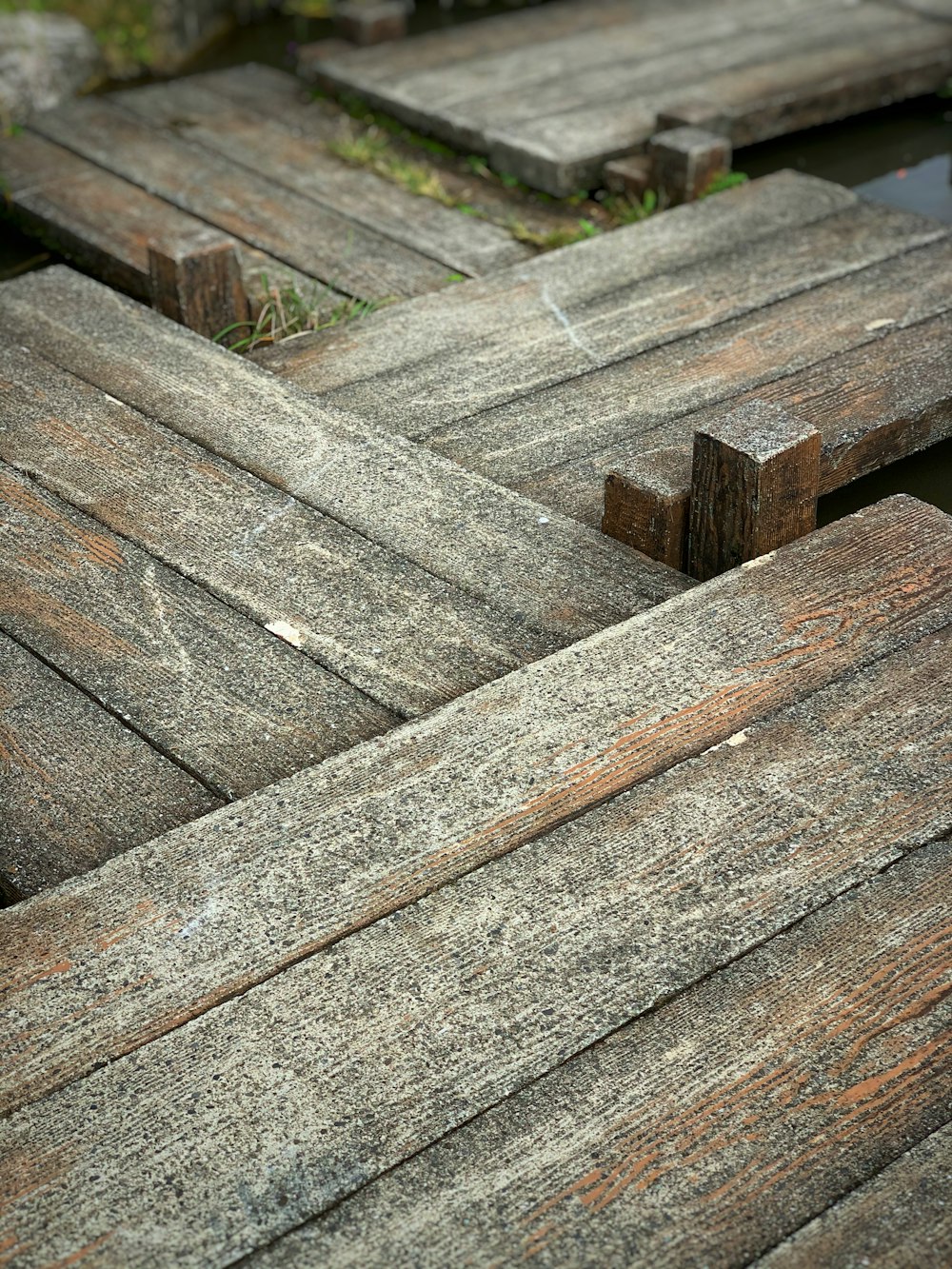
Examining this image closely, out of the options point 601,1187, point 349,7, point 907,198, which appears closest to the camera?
point 601,1187

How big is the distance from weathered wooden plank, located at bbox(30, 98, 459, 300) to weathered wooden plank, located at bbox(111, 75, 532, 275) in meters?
0.05

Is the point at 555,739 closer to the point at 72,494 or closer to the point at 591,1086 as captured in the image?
the point at 591,1086

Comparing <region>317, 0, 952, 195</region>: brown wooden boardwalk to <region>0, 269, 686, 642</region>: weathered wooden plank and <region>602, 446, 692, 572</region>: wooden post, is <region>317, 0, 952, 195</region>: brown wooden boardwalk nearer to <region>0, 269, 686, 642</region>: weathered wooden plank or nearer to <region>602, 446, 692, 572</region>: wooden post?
<region>0, 269, 686, 642</region>: weathered wooden plank

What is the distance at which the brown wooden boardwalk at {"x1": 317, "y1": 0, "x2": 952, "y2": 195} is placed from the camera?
473 centimetres

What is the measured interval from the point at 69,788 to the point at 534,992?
2.73 ft

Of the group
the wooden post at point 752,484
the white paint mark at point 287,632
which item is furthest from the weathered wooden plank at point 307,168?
the white paint mark at point 287,632

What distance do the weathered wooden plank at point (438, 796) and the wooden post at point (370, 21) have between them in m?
3.79

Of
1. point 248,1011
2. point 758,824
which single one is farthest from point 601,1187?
point 758,824

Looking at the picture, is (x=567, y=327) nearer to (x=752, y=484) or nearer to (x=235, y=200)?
(x=752, y=484)

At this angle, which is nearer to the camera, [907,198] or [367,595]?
[367,595]

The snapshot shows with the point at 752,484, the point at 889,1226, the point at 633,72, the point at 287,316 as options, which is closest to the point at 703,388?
the point at 752,484

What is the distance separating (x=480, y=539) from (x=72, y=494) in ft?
2.73

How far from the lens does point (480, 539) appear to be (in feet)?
8.91

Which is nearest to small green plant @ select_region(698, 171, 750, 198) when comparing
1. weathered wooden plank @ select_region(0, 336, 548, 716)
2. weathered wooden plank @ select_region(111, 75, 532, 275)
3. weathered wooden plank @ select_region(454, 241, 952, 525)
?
weathered wooden plank @ select_region(111, 75, 532, 275)
